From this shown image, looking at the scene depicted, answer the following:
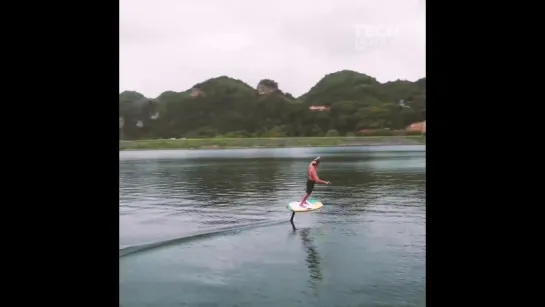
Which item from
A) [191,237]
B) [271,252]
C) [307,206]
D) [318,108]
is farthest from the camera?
[318,108]

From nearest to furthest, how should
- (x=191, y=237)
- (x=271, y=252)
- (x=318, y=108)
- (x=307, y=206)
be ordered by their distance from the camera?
(x=271, y=252) < (x=191, y=237) < (x=307, y=206) < (x=318, y=108)

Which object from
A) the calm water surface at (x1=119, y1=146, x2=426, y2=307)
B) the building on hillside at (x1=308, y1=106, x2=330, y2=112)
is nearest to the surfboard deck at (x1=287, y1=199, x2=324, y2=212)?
the calm water surface at (x1=119, y1=146, x2=426, y2=307)

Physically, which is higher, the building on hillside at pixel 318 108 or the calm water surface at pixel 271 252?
the building on hillside at pixel 318 108

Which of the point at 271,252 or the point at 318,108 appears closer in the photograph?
the point at 271,252

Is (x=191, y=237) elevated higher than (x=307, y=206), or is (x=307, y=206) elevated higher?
(x=307, y=206)

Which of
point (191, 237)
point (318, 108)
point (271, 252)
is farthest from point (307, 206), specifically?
point (318, 108)

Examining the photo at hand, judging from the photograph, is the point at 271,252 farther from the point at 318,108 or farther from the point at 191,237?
the point at 318,108

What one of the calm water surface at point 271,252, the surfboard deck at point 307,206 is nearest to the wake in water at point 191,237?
the calm water surface at point 271,252

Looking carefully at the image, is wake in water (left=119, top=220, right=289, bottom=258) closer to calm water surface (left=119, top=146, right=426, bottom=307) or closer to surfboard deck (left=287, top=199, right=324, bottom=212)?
calm water surface (left=119, top=146, right=426, bottom=307)

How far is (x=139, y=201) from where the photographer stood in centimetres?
1678

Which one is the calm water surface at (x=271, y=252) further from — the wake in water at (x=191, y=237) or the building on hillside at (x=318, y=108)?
the building on hillside at (x=318, y=108)
